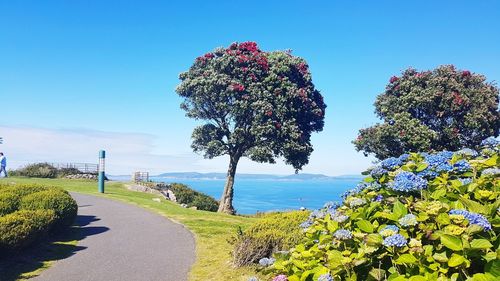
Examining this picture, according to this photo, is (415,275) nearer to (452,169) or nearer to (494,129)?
(452,169)

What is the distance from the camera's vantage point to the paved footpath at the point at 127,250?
8.12 meters

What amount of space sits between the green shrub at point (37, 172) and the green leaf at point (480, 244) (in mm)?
39659

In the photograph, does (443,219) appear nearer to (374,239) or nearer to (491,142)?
(374,239)

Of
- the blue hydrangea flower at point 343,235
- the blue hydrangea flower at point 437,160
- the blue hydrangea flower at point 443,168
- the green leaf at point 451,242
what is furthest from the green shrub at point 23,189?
the green leaf at point 451,242

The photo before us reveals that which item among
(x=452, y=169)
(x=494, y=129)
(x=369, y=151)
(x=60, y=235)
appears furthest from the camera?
(x=369, y=151)

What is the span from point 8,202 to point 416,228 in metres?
11.6

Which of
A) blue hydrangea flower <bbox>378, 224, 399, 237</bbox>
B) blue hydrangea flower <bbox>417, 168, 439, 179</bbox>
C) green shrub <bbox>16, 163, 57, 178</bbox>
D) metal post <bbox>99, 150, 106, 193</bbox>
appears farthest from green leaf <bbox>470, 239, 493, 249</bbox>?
green shrub <bbox>16, 163, 57, 178</bbox>

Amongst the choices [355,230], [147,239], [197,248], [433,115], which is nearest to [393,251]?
[355,230]

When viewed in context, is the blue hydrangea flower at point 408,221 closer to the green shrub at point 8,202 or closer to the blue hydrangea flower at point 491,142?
the blue hydrangea flower at point 491,142

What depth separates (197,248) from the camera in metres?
10.7

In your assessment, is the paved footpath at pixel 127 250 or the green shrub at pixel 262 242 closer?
the green shrub at pixel 262 242

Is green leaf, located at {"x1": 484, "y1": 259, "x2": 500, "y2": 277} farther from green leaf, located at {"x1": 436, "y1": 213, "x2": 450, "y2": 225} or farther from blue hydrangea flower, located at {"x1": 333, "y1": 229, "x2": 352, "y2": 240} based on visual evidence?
blue hydrangea flower, located at {"x1": 333, "y1": 229, "x2": 352, "y2": 240}

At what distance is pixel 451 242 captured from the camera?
2756 mm

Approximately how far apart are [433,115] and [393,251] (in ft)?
70.4
